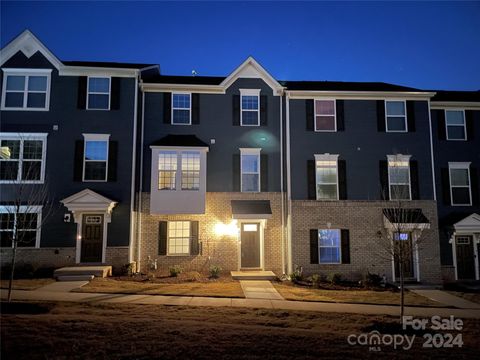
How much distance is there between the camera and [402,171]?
18.2m

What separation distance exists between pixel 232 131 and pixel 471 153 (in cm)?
1302

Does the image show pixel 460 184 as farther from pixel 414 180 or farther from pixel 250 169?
pixel 250 169

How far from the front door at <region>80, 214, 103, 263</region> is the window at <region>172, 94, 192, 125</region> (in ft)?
20.0

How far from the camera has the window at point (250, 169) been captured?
704 inches

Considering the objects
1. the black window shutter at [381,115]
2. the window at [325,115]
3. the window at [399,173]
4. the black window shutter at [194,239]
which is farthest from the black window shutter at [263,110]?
the window at [399,173]

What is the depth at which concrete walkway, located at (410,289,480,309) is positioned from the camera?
41.4ft

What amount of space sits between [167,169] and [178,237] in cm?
340

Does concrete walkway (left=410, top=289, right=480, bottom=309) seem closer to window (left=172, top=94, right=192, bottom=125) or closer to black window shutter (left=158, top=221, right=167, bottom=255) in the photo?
black window shutter (left=158, top=221, right=167, bottom=255)

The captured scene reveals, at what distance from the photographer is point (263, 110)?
18.3 metres

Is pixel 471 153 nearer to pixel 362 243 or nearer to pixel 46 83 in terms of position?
pixel 362 243

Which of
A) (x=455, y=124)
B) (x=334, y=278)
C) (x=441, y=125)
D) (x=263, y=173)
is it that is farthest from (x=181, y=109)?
(x=455, y=124)

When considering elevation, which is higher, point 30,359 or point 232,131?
point 232,131

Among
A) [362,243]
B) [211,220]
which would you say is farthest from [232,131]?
[362,243]

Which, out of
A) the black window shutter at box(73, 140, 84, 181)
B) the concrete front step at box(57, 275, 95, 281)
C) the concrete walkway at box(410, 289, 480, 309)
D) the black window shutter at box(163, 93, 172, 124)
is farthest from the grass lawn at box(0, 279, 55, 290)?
the concrete walkway at box(410, 289, 480, 309)
